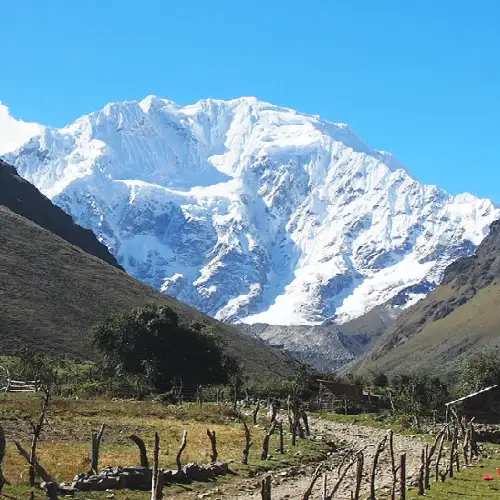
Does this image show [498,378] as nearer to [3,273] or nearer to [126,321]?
[126,321]

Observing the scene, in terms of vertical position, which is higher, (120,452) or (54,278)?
(54,278)

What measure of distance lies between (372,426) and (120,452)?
30.2 metres

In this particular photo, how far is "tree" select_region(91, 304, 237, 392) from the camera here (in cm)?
7581

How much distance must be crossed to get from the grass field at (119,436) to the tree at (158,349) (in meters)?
18.1

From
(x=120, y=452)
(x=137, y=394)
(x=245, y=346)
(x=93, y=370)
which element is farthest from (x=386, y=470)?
(x=245, y=346)

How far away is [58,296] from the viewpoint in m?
134

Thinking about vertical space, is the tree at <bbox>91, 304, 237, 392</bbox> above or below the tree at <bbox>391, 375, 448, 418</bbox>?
above

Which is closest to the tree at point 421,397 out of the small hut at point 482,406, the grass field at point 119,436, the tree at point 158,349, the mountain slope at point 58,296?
the small hut at point 482,406

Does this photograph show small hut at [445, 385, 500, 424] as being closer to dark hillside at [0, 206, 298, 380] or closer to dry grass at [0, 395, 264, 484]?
dry grass at [0, 395, 264, 484]

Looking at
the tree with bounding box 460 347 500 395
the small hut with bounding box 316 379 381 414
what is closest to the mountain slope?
the small hut with bounding box 316 379 381 414

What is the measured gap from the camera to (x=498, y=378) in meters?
70.6

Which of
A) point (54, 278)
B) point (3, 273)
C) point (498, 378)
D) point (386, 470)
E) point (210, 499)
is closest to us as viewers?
point (210, 499)

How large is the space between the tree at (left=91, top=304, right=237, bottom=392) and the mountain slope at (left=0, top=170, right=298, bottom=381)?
59.0 feet

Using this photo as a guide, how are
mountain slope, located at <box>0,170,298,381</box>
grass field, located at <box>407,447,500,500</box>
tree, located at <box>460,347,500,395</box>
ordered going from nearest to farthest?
grass field, located at <box>407,447,500,500</box>, tree, located at <box>460,347,500,395</box>, mountain slope, located at <box>0,170,298,381</box>
